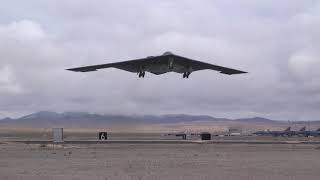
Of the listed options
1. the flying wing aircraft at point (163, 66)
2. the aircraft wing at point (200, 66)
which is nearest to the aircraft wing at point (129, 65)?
the flying wing aircraft at point (163, 66)

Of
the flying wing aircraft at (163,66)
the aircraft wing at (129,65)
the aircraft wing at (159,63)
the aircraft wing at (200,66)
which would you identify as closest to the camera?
the aircraft wing at (159,63)

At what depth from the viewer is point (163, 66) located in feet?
238

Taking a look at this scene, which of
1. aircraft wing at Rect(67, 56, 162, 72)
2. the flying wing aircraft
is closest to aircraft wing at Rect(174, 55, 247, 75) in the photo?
the flying wing aircraft

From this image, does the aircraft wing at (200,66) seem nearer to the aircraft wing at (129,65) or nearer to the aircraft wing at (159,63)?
the aircraft wing at (159,63)

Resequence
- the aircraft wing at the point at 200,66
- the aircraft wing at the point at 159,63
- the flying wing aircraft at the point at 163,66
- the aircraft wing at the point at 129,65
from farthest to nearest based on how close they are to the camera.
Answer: the aircraft wing at the point at 200,66, the aircraft wing at the point at 129,65, the flying wing aircraft at the point at 163,66, the aircraft wing at the point at 159,63

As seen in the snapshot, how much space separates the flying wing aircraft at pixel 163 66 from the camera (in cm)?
7112

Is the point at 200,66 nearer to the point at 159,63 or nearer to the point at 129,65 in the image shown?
the point at 159,63

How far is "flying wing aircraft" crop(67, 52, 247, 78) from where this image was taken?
71125 millimetres

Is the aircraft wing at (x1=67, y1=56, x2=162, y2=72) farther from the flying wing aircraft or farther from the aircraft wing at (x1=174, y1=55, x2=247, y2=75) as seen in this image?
the aircraft wing at (x1=174, y1=55, x2=247, y2=75)

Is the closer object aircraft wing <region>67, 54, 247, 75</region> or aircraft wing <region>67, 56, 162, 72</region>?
aircraft wing <region>67, 54, 247, 75</region>
